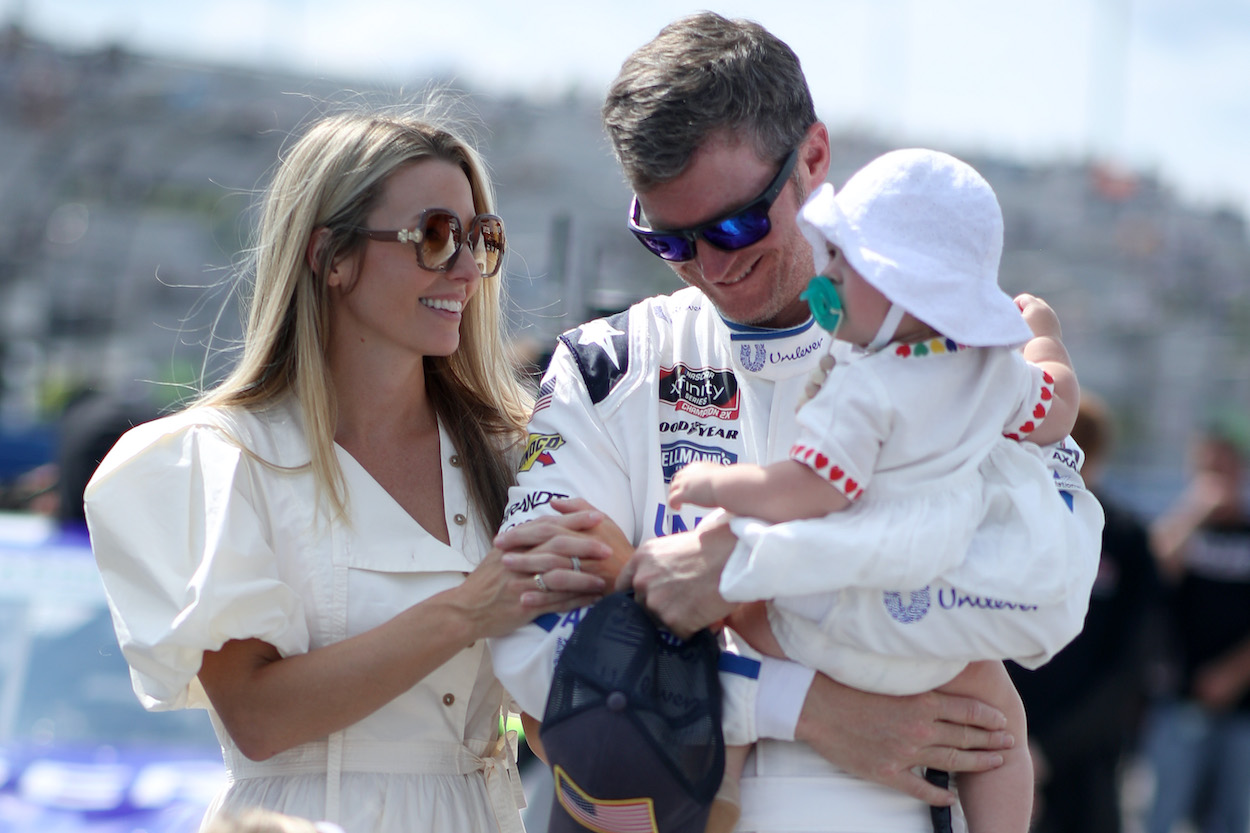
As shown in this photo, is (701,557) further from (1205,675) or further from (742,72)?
(1205,675)

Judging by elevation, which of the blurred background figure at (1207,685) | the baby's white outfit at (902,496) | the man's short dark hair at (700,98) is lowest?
the blurred background figure at (1207,685)

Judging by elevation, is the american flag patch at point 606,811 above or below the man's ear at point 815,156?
below

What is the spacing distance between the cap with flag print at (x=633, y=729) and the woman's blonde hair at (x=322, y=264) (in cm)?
67

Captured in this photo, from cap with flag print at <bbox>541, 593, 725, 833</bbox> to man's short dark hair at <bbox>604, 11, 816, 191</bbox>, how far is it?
0.77 metres

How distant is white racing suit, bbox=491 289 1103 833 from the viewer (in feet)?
5.34

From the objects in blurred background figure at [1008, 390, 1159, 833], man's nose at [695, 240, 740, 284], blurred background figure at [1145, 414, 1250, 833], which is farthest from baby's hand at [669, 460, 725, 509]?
blurred background figure at [1145, 414, 1250, 833]

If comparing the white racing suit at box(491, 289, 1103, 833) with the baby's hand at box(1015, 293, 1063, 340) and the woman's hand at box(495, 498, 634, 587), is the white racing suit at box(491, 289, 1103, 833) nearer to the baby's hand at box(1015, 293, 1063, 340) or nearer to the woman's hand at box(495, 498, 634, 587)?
the woman's hand at box(495, 498, 634, 587)

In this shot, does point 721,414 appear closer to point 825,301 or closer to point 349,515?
point 825,301

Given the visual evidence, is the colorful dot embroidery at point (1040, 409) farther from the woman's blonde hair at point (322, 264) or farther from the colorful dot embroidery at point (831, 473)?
the woman's blonde hair at point (322, 264)

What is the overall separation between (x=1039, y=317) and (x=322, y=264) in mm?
1297

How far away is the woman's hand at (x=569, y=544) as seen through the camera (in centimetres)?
185

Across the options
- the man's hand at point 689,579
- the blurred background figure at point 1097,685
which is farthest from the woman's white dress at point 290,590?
the blurred background figure at point 1097,685

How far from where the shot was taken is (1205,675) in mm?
5730

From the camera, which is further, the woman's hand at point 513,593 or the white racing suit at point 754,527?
the woman's hand at point 513,593
